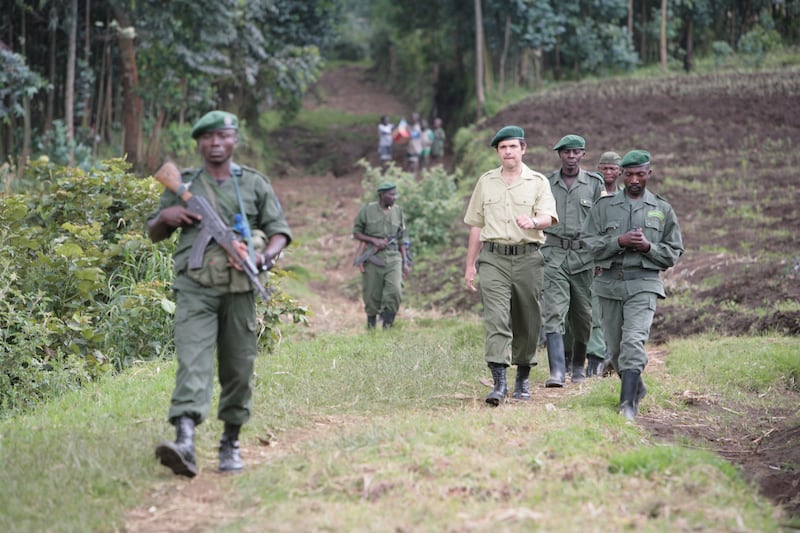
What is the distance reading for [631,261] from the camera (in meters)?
8.23

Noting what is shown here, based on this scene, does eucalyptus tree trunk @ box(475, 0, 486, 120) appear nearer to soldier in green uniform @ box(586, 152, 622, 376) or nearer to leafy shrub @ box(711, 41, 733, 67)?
leafy shrub @ box(711, 41, 733, 67)

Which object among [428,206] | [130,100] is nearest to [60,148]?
[130,100]

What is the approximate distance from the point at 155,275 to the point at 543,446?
19.5ft

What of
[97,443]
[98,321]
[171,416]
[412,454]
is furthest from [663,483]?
[98,321]

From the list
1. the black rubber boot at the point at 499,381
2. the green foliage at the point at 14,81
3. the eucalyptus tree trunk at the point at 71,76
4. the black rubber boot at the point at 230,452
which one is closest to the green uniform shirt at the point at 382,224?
the black rubber boot at the point at 499,381

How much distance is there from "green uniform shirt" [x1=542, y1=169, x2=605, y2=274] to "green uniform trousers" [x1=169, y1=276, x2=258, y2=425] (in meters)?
4.24

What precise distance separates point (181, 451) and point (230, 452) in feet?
1.43

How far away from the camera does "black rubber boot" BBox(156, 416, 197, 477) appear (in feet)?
20.0

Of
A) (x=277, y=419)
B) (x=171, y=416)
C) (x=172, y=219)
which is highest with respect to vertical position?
(x=172, y=219)

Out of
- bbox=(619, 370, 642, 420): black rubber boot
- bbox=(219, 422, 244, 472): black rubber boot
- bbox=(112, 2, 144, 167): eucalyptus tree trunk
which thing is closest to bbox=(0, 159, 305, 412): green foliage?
bbox=(219, 422, 244, 472): black rubber boot

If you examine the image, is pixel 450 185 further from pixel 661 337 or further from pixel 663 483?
pixel 663 483

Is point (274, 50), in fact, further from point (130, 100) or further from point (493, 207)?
point (493, 207)

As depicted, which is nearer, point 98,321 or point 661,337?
point 98,321

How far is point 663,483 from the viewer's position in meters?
6.08
